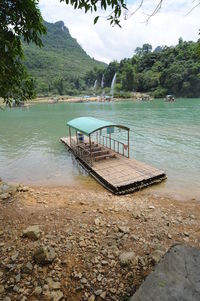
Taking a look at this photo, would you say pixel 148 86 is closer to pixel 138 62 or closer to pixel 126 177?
pixel 138 62

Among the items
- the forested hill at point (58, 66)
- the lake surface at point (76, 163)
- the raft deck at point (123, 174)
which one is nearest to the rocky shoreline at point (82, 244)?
the raft deck at point (123, 174)

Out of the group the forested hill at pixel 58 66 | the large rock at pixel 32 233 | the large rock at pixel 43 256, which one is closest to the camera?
the large rock at pixel 43 256

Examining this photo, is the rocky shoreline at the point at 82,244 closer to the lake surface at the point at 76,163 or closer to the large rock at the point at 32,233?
the large rock at the point at 32,233

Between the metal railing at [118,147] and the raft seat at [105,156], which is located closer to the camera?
the raft seat at [105,156]

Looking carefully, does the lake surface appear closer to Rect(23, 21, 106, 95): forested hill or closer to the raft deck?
the raft deck

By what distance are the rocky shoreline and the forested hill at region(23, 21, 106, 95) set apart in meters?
85.5

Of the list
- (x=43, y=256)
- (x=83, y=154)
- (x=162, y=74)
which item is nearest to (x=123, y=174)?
(x=83, y=154)

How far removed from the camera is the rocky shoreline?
2.93 metres

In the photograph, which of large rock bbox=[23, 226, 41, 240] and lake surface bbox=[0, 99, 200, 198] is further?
lake surface bbox=[0, 99, 200, 198]

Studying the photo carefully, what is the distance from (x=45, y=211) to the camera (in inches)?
218

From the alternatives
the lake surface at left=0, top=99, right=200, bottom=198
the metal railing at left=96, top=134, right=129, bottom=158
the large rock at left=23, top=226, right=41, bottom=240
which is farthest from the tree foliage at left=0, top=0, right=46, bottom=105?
the metal railing at left=96, top=134, right=129, bottom=158

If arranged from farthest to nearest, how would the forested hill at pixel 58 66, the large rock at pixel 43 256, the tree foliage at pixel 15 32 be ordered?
the forested hill at pixel 58 66
the large rock at pixel 43 256
the tree foliage at pixel 15 32

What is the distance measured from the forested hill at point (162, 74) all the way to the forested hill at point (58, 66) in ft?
73.1

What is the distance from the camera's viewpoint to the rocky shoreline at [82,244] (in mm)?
2934
